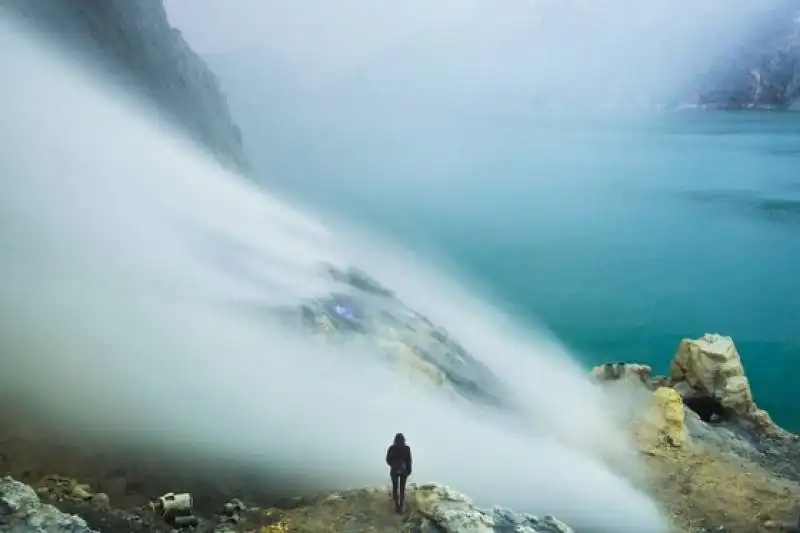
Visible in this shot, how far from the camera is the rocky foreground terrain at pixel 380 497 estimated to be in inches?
188

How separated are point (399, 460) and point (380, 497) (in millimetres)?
542

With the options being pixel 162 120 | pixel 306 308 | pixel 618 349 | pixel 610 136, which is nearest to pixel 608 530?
pixel 306 308

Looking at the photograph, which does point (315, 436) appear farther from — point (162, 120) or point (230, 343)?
point (162, 120)

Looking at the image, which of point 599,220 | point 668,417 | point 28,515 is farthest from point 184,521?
point 599,220

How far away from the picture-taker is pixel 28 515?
4383 millimetres

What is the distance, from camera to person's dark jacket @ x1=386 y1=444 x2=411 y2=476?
5262 millimetres

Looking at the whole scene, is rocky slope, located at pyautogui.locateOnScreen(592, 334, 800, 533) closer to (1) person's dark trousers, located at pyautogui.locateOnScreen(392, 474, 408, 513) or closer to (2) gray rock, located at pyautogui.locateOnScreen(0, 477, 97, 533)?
(1) person's dark trousers, located at pyautogui.locateOnScreen(392, 474, 408, 513)

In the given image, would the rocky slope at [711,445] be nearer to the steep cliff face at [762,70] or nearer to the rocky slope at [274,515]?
the rocky slope at [274,515]

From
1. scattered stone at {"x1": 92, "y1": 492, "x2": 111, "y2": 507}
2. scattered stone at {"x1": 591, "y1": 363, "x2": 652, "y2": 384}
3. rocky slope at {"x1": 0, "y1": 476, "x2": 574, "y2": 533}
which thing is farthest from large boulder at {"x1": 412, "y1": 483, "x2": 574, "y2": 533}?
scattered stone at {"x1": 591, "y1": 363, "x2": 652, "y2": 384}

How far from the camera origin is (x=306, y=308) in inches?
318

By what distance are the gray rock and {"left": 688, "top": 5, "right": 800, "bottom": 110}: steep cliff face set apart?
49.6 meters

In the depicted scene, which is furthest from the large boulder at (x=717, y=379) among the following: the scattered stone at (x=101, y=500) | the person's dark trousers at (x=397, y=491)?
the scattered stone at (x=101, y=500)

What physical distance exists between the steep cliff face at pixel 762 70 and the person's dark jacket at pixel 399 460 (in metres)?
47.8

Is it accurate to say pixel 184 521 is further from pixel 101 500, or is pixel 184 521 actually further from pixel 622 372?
pixel 622 372
